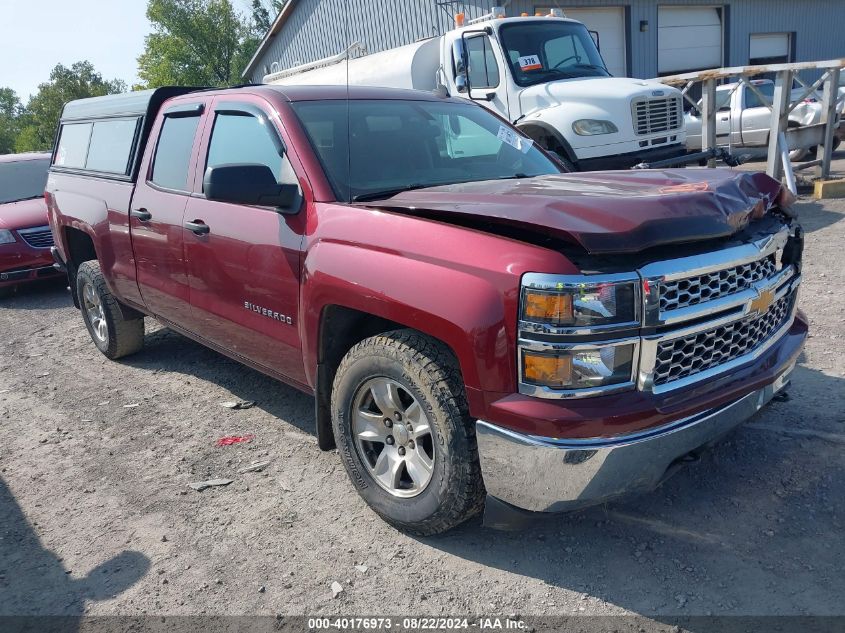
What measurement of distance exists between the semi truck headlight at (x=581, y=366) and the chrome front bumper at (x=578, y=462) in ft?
0.63

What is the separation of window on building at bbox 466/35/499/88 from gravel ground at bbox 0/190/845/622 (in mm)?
6197

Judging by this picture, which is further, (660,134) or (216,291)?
(660,134)

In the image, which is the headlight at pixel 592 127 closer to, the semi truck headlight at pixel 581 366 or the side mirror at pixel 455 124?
the side mirror at pixel 455 124

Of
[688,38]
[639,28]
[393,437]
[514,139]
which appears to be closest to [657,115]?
[514,139]

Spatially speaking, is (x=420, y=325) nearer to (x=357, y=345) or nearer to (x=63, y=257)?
(x=357, y=345)

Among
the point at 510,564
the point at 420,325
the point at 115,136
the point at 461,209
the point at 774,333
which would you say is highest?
the point at 115,136

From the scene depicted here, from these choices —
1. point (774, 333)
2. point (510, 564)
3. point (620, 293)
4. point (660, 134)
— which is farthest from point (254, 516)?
point (660, 134)

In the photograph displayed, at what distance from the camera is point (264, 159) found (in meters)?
3.66

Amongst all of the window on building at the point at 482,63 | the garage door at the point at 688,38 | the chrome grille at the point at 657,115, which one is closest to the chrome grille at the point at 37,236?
the window on building at the point at 482,63

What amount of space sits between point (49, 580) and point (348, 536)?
124cm

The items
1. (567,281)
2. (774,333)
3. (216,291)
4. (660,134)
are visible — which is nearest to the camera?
(567,281)

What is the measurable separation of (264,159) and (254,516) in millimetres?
1749

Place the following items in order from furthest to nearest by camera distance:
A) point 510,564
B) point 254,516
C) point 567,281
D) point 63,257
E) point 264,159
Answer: point 63,257
point 264,159
point 254,516
point 510,564
point 567,281

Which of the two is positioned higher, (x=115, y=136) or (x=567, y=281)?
(x=115, y=136)
